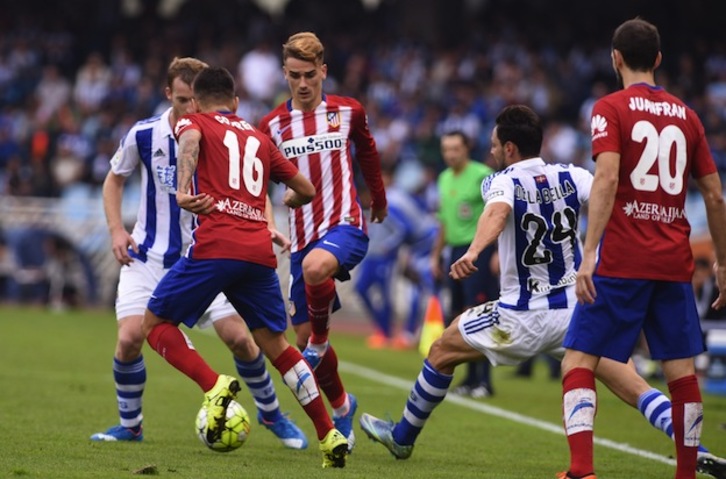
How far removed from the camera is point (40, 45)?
29.7 m

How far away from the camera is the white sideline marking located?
8.92 meters

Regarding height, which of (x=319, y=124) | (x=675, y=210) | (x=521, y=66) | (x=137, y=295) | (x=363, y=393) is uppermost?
(x=521, y=66)

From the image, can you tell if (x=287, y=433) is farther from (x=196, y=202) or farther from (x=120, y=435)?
(x=196, y=202)

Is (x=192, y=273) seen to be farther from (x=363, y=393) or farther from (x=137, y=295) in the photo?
(x=363, y=393)

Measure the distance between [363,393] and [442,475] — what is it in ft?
16.0

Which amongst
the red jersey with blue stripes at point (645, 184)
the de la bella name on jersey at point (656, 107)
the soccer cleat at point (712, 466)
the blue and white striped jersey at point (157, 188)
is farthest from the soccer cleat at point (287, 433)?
the de la bella name on jersey at point (656, 107)

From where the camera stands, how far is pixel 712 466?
716 cm

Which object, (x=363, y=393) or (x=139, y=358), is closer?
(x=139, y=358)

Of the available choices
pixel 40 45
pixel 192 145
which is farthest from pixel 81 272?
pixel 192 145

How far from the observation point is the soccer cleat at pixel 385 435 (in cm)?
812

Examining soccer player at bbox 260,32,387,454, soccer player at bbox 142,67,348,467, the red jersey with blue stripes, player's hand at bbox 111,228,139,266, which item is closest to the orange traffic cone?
soccer player at bbox 260,32,387,454

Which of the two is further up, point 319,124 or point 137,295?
point 319,124

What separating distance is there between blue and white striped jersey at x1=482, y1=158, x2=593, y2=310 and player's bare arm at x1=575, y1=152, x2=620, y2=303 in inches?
38.6

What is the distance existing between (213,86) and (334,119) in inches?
51.3
